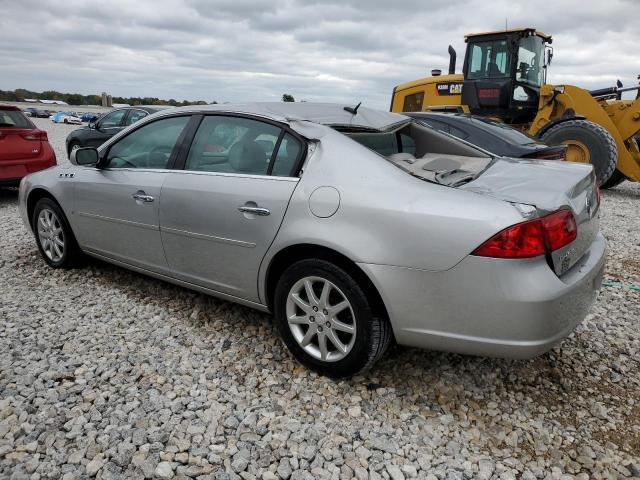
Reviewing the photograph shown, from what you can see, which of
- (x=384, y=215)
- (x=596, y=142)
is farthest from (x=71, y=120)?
(x=384, y=215)

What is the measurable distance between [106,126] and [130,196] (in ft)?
35.0

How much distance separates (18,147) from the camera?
24.0ft

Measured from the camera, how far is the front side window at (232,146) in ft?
9.75

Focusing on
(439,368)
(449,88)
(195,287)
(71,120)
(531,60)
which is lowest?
(439,368)

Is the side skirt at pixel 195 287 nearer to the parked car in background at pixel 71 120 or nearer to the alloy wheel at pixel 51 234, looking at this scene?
the alloy wheel at pixel 51 234

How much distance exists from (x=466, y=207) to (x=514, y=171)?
0.88 m

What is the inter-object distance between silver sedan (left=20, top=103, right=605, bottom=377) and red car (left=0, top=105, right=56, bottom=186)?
4.33m

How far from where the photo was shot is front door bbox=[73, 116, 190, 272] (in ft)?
11.3

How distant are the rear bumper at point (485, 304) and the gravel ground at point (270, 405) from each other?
1.46ft

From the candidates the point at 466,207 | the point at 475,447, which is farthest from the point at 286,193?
the point at 475,447

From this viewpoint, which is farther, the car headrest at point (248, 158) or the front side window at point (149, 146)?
the front side window at point (149, 146)

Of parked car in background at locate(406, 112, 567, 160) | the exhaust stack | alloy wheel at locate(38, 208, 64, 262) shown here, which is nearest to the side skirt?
alloy wheel at locate(38, 208, 64, 262)

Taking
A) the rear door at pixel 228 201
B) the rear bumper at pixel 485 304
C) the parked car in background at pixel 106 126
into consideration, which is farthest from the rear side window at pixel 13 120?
the rear bumper at pixel 485 304

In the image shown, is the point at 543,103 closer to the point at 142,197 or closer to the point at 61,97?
the point at 142,197
